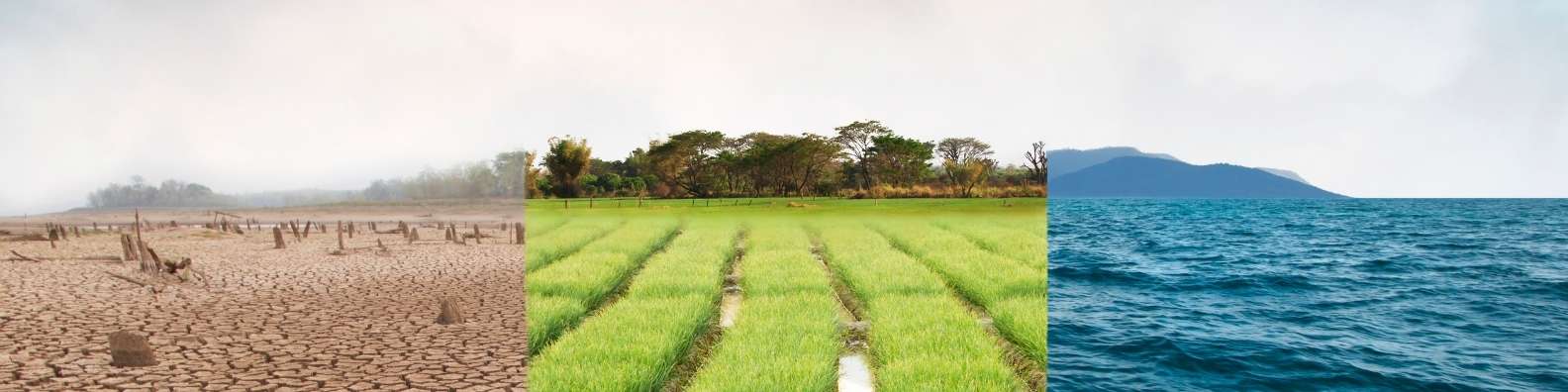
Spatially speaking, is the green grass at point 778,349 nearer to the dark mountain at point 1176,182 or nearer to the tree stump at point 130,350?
the tree stump at point 130,350

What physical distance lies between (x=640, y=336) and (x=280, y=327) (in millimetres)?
5740

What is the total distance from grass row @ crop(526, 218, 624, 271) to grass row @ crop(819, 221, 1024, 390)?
386 cm

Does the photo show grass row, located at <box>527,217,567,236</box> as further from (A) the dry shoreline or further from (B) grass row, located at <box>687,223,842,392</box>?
(B) grass row, located at <box>687,223,842,392</box>

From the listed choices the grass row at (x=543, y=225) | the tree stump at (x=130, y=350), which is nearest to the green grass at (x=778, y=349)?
the tree stump at (x=130, y=350)

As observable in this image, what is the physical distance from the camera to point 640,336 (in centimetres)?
570

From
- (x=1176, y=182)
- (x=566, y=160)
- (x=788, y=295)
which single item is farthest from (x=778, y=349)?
(x=1176, y=182)

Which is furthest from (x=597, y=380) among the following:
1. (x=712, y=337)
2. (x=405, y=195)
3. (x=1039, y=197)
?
(x=405, y=195)

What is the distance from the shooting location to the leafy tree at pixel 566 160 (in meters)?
8.36

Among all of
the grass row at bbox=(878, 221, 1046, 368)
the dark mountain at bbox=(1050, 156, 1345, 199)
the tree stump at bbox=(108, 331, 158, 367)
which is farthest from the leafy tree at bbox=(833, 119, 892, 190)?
the dark mountain at bbox=(1050, 156, 1345, 199)

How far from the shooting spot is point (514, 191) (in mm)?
7188

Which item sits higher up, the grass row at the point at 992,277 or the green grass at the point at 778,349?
the grass row at the point at 992,277

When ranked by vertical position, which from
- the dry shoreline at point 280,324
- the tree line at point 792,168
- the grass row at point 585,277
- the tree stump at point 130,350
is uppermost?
the tree line at point 792,168

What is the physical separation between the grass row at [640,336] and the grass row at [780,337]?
29cm

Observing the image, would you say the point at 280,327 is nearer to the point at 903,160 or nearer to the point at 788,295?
the point at 788,295
